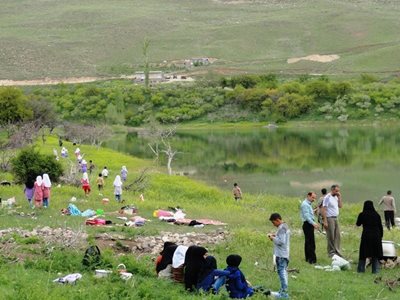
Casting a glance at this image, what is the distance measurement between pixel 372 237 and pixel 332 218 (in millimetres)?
1692

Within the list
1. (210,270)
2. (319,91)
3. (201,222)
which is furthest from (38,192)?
(319,91)

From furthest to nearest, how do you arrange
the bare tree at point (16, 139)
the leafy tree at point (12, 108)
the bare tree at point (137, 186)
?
the leafy tree at point (12, 108) < the bare tree at point (16, 139) < the bare tree at point (137, 186)

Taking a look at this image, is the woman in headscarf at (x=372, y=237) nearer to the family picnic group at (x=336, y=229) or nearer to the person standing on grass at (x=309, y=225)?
the family picnic group at (x=336, y=229)

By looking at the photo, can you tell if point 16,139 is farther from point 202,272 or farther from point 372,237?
point 202,272

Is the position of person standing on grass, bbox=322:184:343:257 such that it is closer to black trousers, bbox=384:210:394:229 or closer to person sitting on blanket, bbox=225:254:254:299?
person sitting on blanket, bbox=225:254:254:299

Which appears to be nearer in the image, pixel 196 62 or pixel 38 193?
pixel 38 193

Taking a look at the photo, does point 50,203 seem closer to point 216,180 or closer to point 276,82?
point 216,180

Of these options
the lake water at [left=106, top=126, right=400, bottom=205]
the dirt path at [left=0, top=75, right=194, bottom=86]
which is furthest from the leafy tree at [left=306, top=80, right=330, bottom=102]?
the dirt path at [left=0, top=75, right=194, bottom=86]

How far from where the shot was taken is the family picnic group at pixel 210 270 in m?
11.2

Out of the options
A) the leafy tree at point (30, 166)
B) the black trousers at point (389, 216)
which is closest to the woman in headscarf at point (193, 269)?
the black trousers at point (389, 216)

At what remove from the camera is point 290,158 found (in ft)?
182

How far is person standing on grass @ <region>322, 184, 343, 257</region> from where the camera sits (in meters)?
15.6

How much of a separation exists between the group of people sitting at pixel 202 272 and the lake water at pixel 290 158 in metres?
22.6

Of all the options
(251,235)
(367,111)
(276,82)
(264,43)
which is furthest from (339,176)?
(264,43)
